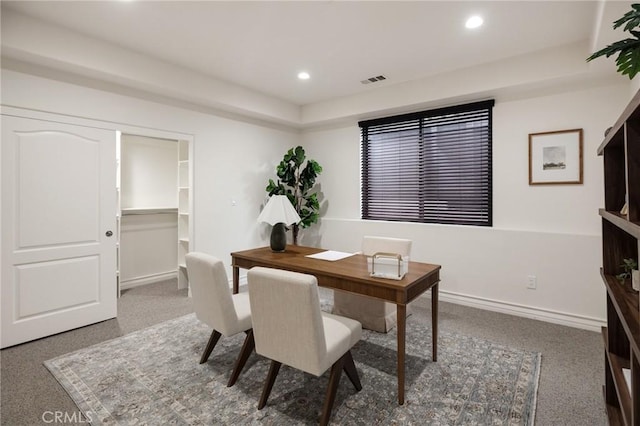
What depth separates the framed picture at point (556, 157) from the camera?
3.22 metres

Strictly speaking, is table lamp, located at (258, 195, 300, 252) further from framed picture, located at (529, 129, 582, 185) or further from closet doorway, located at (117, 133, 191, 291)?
framed picture, located at (529, 129, 582, 185)

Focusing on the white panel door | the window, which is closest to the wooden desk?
the white panel door

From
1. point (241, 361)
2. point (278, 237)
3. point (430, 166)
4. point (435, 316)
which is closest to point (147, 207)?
point (278, 237)

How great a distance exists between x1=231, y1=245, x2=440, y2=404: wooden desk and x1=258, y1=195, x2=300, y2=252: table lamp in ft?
0.37

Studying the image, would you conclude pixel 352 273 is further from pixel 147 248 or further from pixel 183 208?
pixel 147 248

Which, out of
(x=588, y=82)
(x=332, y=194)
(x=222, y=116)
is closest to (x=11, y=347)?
(x=222, y=116)

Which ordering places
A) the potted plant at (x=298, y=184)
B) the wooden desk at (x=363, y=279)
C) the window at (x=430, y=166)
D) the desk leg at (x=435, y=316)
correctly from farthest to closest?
the potted plant at (x=298, y=184) → the window at (x=430, y=166) → the desk leg at (x=435, y=316) → the wooden desk at (x=363, y=279)

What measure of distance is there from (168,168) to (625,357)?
534cm

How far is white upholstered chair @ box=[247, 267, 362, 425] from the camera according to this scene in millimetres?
1629

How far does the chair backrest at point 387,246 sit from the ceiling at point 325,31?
187 cm

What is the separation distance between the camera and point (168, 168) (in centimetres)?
500

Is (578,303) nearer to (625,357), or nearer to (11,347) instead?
(625,357)

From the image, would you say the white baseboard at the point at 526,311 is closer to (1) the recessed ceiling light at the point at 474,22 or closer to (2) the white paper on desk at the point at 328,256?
(2) the white paper on desk at the point at 328,256

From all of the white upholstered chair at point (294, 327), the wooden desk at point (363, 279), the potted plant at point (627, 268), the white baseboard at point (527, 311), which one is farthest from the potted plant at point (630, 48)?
the white baseboard at point (527, 311)
